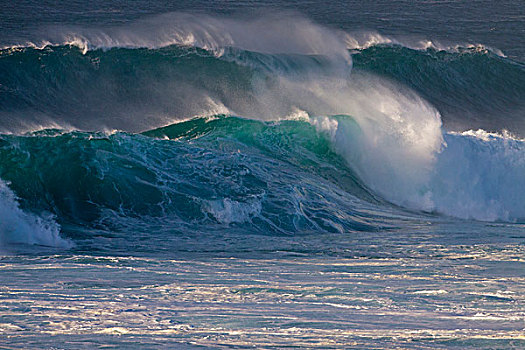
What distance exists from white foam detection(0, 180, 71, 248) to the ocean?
2cm

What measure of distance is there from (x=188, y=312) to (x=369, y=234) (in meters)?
3.81

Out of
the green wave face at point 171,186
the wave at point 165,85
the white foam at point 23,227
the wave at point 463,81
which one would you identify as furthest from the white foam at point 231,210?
the wave at point 463,81

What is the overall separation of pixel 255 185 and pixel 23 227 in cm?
288

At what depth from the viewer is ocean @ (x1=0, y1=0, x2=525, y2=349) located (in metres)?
4.27

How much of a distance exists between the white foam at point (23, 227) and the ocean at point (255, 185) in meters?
0.02

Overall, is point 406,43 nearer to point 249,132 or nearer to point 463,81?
point 463,81

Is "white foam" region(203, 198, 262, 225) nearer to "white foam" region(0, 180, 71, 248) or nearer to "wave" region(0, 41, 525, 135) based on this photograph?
"white foam" region(0, 180, 71, 248)

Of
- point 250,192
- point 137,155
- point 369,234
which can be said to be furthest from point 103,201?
point 369,234

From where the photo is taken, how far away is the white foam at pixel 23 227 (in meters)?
6.80

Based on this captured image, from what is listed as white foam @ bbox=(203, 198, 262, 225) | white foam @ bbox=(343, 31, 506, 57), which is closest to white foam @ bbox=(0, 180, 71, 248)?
white foam @ bbox=(203, 198, 262, 225)

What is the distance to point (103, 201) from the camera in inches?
323

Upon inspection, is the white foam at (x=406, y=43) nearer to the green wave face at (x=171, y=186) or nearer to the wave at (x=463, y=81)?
the wave at (x=463, y=81)

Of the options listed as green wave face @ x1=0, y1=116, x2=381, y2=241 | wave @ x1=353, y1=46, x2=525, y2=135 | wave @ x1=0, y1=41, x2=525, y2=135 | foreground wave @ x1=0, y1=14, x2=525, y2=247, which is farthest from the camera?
wave @ x1=353, y1=46, x2=525, y2=135

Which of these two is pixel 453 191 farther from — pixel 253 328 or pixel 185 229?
pixel 253 328
